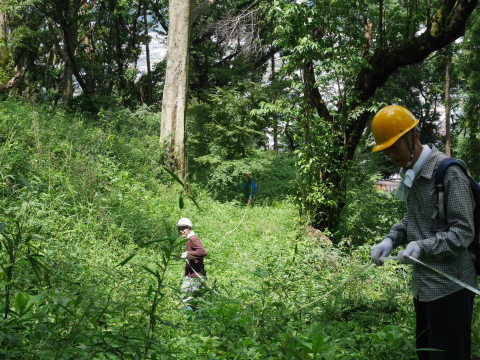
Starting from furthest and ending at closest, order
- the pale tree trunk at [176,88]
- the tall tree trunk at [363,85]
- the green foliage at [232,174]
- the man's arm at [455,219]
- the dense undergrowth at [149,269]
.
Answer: the green foliage at [232,174] < the pale tree trunk at [176,88] < the tall tree trunk at [363,85] < the man's arm at [455,219] < the dense undergrowth at [149,269]

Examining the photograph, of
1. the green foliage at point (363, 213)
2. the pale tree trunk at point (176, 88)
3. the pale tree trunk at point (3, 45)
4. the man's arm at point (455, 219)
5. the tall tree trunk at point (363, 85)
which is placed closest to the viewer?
the man's arm at point (455, 219)

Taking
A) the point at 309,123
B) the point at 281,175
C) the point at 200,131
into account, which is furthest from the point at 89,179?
the point at 281,175

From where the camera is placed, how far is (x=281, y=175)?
19.3 metres

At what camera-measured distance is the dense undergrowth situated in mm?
2412

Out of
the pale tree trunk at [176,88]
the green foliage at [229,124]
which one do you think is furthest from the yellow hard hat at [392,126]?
the green foliage at [229,124]

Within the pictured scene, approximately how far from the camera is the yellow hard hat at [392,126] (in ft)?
9.35

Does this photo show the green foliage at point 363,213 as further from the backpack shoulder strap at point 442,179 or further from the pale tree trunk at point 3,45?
the pale tree trunk at point 3,45

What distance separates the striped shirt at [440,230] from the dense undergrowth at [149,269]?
0.50m

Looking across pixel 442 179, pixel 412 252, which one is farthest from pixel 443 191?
pixel 412 252

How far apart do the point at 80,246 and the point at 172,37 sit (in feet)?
28.9

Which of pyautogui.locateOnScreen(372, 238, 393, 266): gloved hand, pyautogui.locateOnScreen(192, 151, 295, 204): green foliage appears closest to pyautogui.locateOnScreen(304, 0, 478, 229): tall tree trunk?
pyautogui.locateOnScreen(192, 151, 295, 204): green foliage

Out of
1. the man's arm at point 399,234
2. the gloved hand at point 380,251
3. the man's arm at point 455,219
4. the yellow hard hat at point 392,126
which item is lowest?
the gloved hand at point 380,251

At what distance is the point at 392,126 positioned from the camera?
9.39ft

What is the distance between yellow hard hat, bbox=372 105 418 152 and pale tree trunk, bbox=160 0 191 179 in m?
10.9
